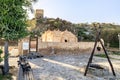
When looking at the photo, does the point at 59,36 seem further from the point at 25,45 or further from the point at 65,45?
the point at 25,45

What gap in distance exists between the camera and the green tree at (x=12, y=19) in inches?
788

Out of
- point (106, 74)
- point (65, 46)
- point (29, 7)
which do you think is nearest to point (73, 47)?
point (65, 46)

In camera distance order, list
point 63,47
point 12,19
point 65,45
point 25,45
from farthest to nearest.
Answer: point 65,45 → point 63,47 → point 25,45 → point 12,19

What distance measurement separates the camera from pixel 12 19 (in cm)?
2027

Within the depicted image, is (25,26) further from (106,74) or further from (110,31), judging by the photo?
(110,31)

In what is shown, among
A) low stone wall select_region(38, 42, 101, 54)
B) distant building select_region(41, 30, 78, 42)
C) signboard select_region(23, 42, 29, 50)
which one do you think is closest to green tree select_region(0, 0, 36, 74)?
signboard select_region(23, 42, 29, 50)

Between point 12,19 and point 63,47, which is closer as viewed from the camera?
point 12,19

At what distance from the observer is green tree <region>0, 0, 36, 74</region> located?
20.0 meters

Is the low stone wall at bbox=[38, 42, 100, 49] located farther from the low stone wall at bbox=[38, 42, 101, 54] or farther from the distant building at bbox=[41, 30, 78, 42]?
the distant building at bbox=[41, 30, 78, 42]

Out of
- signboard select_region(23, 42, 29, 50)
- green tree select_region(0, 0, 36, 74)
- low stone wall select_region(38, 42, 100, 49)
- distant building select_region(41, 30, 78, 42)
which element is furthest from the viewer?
distant building select_region(41, 30, 78, 42)

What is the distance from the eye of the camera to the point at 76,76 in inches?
→ 861

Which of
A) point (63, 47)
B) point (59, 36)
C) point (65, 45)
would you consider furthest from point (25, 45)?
point (59, 36)

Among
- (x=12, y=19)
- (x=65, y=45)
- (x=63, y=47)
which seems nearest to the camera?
(x=12, y=19)

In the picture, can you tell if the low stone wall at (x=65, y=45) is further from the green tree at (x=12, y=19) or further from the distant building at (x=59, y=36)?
the green tree at (x=12, y=19)
